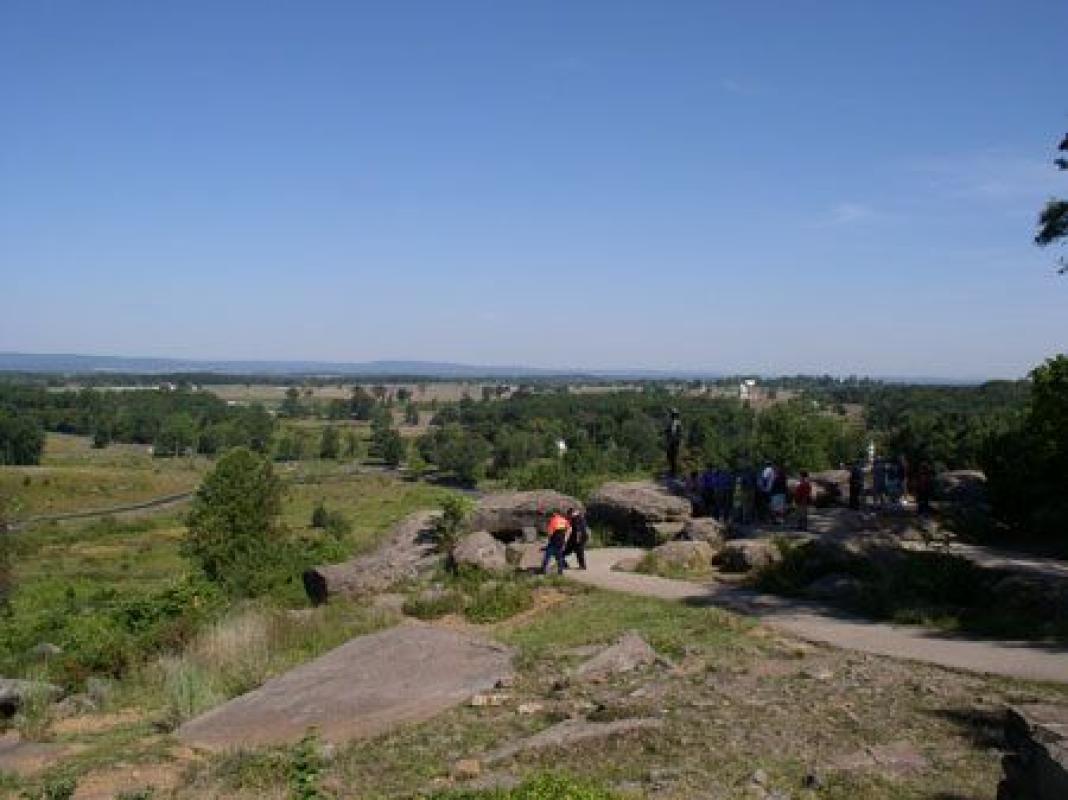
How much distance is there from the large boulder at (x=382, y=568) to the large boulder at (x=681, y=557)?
489 cm

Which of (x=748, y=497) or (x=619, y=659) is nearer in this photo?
(x=619, y=659)

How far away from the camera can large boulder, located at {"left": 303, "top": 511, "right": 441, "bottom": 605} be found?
21.0 metres

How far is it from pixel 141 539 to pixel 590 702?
94065 mm

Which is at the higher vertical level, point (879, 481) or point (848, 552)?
point (879, 481)

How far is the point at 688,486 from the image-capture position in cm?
2619

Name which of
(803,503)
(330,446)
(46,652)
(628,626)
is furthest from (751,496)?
(330,446)

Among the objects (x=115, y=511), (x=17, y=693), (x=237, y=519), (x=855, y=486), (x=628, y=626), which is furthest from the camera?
(x=115, y=511)

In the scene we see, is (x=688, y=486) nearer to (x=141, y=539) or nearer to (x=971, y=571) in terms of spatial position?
(x=971, y=571)

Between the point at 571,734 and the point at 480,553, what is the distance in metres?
11.5

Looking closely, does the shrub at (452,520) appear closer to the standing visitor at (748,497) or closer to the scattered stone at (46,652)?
the standing visitor at (748,497)

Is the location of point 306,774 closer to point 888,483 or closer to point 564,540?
point 564,540

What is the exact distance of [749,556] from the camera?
19.5m

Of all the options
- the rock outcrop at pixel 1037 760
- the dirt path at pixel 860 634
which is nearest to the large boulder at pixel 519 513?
the dirt path at pixel 860 634

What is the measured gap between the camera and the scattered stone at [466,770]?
8.82 metres
